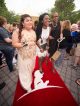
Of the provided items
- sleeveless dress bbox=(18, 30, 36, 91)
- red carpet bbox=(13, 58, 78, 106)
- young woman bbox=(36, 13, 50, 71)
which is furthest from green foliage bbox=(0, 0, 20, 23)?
red carpet bbox=(13, 58, 78, 106)

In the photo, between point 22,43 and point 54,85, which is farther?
point 54,85

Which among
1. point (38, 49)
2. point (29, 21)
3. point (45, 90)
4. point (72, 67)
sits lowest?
point (72, 67)

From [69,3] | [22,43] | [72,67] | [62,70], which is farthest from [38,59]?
[69,3]

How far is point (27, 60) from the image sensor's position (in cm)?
391

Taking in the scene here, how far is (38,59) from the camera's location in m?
4.50

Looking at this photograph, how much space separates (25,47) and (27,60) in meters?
0.32

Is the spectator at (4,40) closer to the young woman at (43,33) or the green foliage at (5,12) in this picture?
the young woman at (43,33)

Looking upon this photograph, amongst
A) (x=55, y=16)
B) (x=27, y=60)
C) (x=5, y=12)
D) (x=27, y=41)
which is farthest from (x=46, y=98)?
(x=5, y=12)

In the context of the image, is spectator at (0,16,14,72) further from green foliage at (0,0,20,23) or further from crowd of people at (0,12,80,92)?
green foliage at (0,0,20,23)

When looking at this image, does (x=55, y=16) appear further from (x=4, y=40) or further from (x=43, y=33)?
(x=4, y=40)

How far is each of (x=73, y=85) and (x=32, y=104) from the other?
1.88 metres

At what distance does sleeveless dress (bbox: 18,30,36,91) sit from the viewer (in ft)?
12.3

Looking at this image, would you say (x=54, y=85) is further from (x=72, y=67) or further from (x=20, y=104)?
(x=72, y=67)

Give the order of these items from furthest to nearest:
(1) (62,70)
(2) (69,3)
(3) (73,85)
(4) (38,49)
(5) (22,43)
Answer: (2) (69,3) → (1) (62,70) → (3) (73,85) → (4) (38,49) → (5) (22,43)
